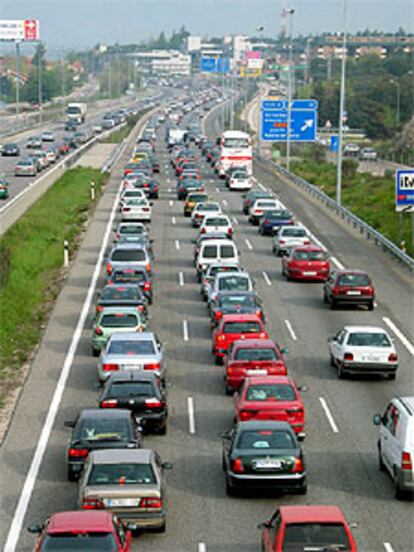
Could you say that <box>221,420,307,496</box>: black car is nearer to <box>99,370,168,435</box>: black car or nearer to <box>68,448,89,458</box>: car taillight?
<box>68,448,89,458</box>: car taillight

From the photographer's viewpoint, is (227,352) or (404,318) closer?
(227,352)

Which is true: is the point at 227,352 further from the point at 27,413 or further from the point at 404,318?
the point at 404,318

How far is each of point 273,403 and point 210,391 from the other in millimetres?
5490

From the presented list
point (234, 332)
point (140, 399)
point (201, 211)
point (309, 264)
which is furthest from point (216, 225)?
point (140, 399)

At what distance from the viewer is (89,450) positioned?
22.6 meters

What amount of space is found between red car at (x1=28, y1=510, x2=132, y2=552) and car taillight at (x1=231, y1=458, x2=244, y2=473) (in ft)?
16.2

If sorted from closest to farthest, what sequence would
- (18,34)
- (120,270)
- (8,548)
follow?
(8,548) < (120,270) < (18,34)

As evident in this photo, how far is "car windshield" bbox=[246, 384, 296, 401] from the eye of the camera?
2570cm

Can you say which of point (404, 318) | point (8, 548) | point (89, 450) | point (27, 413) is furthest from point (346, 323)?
point (8, 548)

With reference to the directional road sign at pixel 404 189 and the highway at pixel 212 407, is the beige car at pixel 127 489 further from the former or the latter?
the directional road sign at pixel 404 189

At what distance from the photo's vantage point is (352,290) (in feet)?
135

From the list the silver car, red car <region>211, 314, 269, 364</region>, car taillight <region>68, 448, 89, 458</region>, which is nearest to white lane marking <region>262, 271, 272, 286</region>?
red car <region>211, 314, 269, 364</region>

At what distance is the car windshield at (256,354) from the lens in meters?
29.8

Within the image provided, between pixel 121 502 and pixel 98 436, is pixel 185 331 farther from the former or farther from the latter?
pixel 121 502
